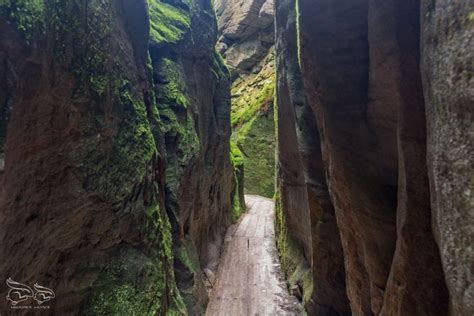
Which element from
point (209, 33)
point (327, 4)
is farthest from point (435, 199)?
point (209, 33)

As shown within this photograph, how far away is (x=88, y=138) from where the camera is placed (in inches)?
264

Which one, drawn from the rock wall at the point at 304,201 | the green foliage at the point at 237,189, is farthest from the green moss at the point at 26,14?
the green foliage at the point at 237,189

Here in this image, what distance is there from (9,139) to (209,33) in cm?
1601

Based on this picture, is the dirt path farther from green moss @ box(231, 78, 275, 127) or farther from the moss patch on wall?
Result: green moss @ box(231, 78, 275, 127)

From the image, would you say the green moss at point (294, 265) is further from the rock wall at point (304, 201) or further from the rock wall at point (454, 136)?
the rock wall at point (454, 136)

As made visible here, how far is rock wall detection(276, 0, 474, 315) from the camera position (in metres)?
3.26

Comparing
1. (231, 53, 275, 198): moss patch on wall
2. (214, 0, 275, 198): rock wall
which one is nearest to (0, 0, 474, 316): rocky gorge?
(231, 53, 275, 198): moss patch on wall

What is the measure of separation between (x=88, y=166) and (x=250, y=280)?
453 inches

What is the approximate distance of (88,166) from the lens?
22.0 feet

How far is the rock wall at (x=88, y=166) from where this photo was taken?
→ 5125 millimetres

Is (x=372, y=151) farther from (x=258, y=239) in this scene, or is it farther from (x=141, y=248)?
(x=258, y=239)

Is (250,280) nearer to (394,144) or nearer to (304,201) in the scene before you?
(304,201)

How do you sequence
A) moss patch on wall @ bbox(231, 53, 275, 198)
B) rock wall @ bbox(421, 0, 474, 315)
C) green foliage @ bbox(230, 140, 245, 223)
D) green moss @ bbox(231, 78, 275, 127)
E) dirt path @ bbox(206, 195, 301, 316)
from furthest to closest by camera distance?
green moss @ bbox(231, 78, 275, 127) < moss patch on wall @ bbox(231, 53, 275, 198) < green foliage @ bbox(230, 140, 245, 223) < dirt path @ bbox(206, 195, 301, 316) < rock wall @ bbox(421, 0, 474, 315)

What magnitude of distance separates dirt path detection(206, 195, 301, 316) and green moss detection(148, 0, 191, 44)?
1108 centimetres
